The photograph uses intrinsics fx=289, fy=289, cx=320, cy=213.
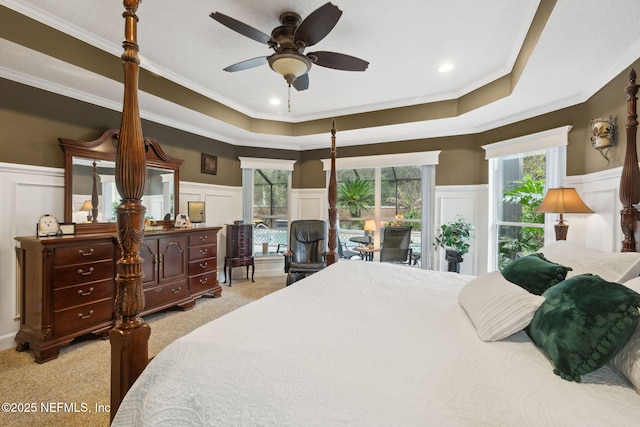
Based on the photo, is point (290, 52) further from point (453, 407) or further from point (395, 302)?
point (453, 407)

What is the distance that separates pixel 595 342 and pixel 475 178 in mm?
3813

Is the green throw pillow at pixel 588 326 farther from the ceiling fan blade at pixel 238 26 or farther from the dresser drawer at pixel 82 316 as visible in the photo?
the dresser drawer at pixel 82 316

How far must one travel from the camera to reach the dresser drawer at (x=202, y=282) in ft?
12.2

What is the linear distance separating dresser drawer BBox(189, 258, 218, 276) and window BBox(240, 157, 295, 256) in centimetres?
138

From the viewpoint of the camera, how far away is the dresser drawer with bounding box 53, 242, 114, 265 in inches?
96.3

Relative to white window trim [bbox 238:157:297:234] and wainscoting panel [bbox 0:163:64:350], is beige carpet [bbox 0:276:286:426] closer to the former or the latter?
wainscoting panel [bbox 0:163:64:350]

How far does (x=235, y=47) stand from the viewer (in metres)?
2.67

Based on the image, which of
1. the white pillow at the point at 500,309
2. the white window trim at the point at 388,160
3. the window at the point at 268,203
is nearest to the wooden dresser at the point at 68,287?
the window at the point at 268,203

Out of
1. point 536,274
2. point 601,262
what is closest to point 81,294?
point 536,274

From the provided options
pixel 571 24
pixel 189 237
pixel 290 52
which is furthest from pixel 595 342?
pixel 189 237

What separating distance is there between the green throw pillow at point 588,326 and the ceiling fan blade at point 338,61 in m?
2.05

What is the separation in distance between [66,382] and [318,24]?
3063mm

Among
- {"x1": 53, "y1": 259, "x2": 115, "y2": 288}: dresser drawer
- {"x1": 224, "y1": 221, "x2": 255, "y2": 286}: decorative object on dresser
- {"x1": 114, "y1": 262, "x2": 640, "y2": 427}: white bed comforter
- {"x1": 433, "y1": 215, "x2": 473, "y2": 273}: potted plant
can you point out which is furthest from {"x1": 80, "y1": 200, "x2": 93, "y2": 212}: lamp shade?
{"x1": 433, "y1": 215, "x2": 473, "y2": 273}: potted plant

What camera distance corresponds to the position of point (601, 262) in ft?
4.53
